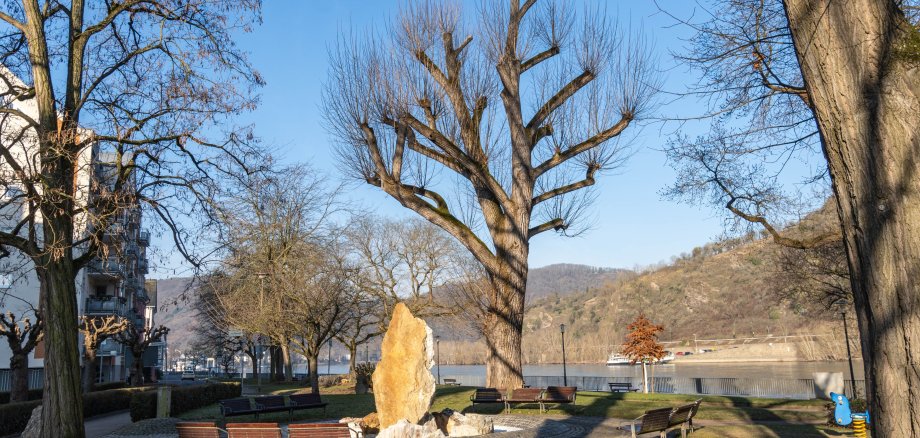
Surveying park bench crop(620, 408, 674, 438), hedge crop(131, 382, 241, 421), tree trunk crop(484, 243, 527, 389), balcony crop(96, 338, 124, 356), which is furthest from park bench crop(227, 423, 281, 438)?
balcony crop(96, 338, 124, 356)

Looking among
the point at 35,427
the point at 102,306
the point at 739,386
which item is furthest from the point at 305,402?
the point at 102,306

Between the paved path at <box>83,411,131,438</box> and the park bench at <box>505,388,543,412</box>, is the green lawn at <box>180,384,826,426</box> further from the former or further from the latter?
the paved path at <box>83,411,131,438</box>

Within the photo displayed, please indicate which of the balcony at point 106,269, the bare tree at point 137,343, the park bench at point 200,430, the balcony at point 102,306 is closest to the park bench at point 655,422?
the park bench at point 200,430

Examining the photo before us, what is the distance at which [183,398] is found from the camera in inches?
936

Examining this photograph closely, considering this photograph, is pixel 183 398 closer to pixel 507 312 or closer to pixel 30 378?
pixel 507 312

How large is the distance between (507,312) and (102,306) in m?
36.5

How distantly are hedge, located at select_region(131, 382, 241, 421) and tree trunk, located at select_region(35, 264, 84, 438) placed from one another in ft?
27.6

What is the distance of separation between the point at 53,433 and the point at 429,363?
6.59 m

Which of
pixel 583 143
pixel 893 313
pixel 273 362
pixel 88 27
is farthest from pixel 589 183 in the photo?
pixel 273 362

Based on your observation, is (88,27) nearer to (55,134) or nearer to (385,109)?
(55,134)

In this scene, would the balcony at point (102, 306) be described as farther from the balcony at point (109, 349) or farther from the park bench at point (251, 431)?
the park bench at point (251, 431)

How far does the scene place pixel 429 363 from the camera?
535 inches

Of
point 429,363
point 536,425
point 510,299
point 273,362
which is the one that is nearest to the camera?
point 429,363

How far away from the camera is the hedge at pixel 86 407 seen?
1855 cm
